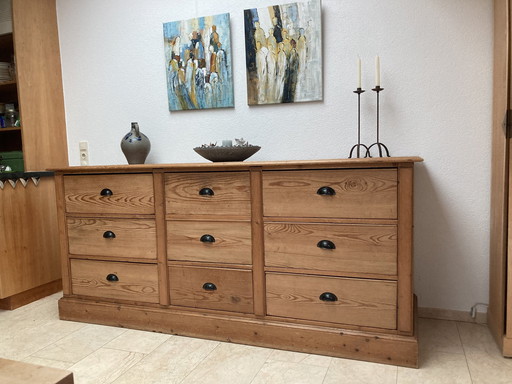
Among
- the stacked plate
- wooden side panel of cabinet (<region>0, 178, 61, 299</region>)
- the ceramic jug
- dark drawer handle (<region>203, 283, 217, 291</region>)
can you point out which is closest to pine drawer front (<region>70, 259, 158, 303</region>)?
dark drawer handle (<region>203, 283, 217, 291</region>)

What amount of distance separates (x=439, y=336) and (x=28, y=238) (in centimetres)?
235

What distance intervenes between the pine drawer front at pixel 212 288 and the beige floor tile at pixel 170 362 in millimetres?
177

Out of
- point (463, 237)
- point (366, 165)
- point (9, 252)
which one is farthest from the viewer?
point (9, 252)

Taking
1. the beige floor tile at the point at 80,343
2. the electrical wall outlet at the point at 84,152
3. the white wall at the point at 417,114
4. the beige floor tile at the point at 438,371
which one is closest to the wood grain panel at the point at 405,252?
the beige floor tile at the point at 438,371

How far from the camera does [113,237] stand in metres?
2.15

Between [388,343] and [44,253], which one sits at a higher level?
[44,253]

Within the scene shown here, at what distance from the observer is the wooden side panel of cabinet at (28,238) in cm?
237

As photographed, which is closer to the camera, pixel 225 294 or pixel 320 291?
pixel 320 291

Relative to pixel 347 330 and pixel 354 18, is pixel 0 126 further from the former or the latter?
pixel 347 330

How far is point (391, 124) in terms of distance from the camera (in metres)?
2.14

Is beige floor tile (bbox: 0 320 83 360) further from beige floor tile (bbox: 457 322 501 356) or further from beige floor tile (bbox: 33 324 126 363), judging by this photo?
beige floor tile (bbox: 457 322 501 356)

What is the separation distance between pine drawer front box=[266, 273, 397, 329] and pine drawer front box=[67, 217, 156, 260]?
2.15 ft

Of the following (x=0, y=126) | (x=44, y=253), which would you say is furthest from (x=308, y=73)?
(x=0, y=126)

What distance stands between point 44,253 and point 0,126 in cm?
100
